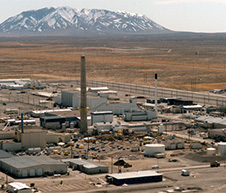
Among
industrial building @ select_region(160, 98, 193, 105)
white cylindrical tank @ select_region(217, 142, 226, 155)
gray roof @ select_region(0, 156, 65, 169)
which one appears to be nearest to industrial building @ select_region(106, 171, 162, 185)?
gray roof @ select_region(0, 156, 65, 169)

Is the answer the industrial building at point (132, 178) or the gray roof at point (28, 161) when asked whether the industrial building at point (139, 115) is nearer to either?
the gray roof at point (28, 161)

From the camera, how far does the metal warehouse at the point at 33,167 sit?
2852 inches

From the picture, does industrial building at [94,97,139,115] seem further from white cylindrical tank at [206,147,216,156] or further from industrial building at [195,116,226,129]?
white cylindrical tank at [206,147,216,156]

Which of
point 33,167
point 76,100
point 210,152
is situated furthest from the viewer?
point 76,100

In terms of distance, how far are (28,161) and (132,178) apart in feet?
46.4

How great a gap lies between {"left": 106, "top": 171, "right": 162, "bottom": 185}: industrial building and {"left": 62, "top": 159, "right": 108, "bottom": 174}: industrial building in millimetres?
3553

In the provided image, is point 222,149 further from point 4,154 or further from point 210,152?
point 4,154

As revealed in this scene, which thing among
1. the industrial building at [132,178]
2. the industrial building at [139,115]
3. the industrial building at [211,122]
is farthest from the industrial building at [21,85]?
the industrial building at [132,178]

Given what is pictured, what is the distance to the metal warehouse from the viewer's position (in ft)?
238

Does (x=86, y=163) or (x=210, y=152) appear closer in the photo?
(x=86, y=163)

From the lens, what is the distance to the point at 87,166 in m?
74.7

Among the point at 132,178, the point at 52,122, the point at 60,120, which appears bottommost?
the point at 132,178

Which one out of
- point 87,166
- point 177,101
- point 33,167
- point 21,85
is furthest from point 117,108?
point 21,85

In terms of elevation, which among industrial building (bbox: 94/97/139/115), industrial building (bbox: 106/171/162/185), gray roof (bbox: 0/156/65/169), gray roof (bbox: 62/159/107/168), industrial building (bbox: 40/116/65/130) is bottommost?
industrial building (bbox: 106/171/162/185)
